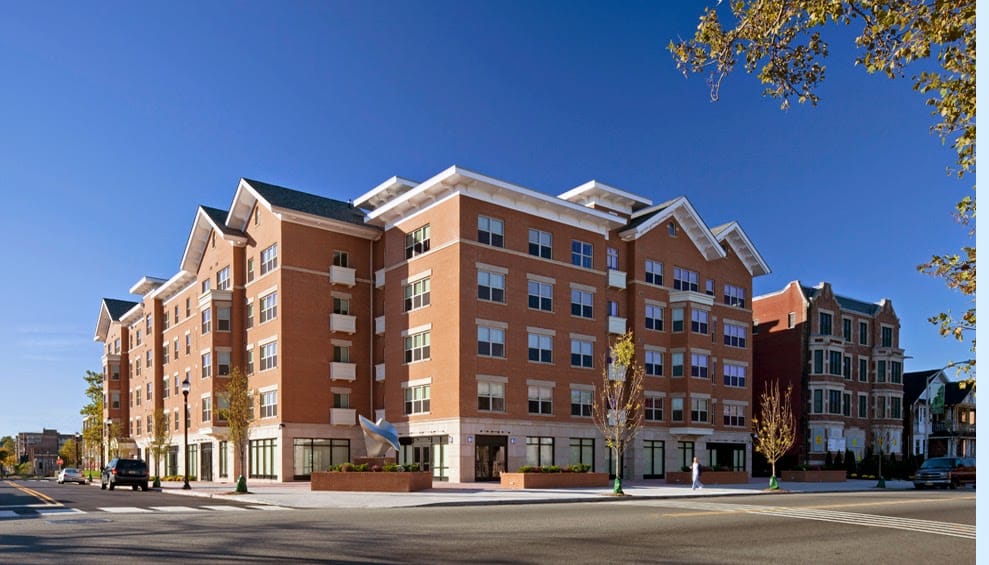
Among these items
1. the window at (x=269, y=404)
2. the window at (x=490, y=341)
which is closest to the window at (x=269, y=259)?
the window at (x=269, y=404)

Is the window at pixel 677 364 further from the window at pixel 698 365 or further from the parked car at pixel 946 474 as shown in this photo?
the parked car at pixel 946 474

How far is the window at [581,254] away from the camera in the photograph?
46156 mm

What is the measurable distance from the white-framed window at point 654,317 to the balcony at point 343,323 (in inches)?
721

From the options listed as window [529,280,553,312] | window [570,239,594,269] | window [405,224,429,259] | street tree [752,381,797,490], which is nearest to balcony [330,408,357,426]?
window [405,224,429,259]

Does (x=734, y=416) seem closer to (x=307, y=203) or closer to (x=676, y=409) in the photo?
(x=676, y=409)

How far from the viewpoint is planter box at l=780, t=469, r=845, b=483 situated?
49.1 m

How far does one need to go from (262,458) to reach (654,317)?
25.9m

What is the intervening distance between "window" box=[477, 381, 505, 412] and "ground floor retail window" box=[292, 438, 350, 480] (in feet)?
35.7

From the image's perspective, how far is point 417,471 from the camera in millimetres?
32812

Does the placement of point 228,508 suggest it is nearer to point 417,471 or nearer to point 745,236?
point 417,471

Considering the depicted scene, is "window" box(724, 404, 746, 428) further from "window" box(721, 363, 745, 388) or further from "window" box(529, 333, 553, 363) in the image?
"window" box(529, 333, 553, 363)

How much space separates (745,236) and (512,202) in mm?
20092

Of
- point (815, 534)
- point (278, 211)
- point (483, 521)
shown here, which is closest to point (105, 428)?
point (278, 211)

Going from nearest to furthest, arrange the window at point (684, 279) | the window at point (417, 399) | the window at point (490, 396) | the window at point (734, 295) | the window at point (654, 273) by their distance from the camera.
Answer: the window at point (490, 396) < the window at point (417, 399) < the window at point (654, 273) < the window at point (684, 279) < the window at point (734, 295)
